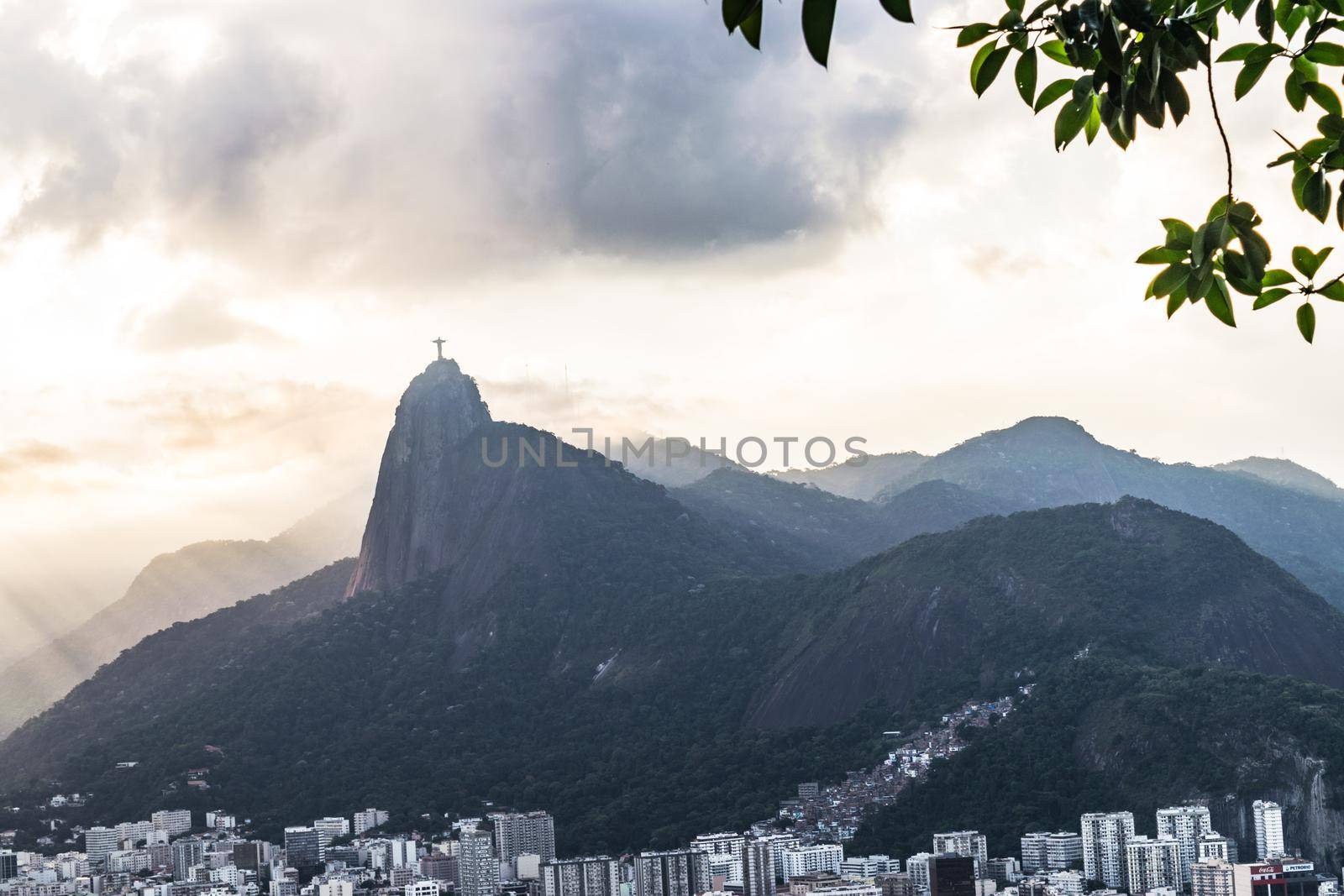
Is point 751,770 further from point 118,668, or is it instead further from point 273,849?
point 118,668

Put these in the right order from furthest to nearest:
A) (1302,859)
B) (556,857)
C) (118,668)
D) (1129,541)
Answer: (118,668)
(1129,541)
(556,857)
(1302,859)

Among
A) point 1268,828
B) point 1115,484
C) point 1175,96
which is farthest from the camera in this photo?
point 1115,484

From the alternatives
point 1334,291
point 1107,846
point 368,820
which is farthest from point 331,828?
point 1334,291

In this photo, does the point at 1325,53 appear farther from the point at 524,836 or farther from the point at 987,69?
the point at 524,836

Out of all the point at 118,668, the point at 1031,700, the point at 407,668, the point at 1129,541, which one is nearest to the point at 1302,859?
the point at 1031,700

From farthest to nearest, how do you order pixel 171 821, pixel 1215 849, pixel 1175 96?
pixel 171 821, pixel 1215 849, pixel 1175 96

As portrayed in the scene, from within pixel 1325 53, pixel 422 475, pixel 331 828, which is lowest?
pixel 331 828
